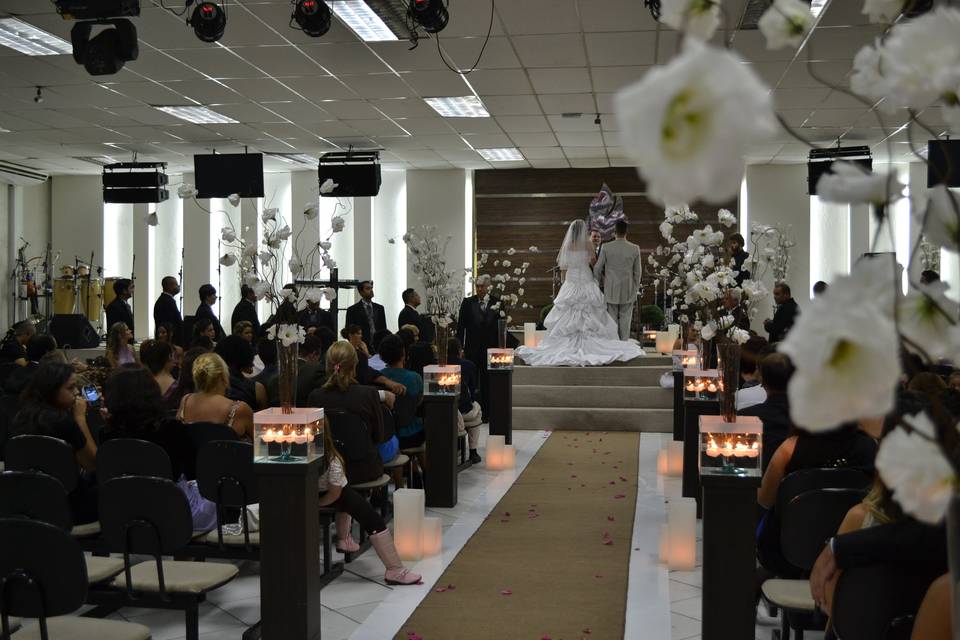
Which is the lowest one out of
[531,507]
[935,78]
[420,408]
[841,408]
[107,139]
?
Result: [531,507]

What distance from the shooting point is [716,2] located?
3.47 feet

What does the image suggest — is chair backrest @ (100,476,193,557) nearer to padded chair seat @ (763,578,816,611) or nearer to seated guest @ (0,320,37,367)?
padded chair seat @ (763,578,816,611)

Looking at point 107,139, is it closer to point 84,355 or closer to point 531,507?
point 84,355

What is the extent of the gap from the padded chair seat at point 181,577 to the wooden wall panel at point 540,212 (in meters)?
14.6

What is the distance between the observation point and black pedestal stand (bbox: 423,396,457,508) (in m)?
7.31

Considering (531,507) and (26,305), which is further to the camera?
(26,305)

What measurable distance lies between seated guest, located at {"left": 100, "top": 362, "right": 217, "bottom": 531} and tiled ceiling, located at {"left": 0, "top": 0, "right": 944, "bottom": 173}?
365 centimetres

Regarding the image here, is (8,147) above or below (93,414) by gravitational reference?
above

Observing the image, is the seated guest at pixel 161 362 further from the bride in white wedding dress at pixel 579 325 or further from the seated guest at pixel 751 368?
the bride in white wedding dress at pixel 579 325

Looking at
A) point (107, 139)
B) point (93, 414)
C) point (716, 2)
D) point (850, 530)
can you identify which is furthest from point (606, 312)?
point (716, 2)

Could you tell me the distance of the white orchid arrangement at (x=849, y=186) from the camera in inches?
27.7

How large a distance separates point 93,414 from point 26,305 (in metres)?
14.4

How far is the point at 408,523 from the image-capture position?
231 inches

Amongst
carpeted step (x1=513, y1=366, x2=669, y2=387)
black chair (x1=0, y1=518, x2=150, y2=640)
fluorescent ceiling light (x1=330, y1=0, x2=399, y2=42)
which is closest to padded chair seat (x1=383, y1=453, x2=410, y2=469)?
fluorescent ceiling light (x1=330, y1=0, x2=399, y2=42)
